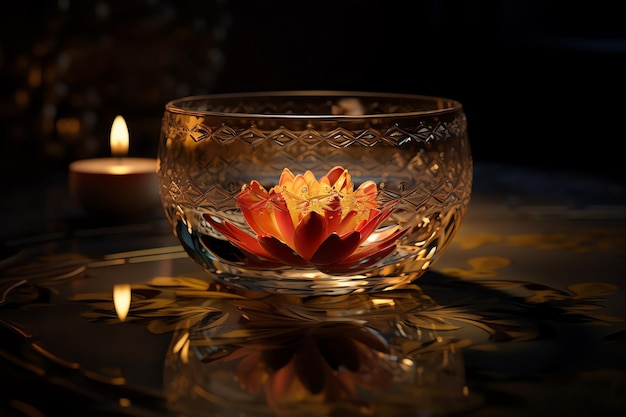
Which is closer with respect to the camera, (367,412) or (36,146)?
(367,412)

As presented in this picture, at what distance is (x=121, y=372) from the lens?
1.65 feet

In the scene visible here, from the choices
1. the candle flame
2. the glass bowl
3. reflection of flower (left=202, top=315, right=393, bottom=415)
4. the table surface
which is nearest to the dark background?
the candle flame

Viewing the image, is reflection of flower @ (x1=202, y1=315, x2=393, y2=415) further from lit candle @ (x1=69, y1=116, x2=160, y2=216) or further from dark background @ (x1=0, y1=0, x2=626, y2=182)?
dark background @ (x1=0, y1=0, x2=626, y2=182)

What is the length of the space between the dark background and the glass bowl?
64 centimetres

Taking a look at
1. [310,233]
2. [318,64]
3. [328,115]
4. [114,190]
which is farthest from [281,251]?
[318,64]

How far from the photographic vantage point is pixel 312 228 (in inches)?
22.5

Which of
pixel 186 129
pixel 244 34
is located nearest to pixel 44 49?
pixel 244 34

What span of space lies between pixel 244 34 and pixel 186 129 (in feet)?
2.90

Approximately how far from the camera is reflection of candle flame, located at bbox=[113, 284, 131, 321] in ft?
2.01

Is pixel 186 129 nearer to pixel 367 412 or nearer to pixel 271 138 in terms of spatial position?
pixel 271 138

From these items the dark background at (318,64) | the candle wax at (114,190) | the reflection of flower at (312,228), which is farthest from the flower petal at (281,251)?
the dark background at (318,64)

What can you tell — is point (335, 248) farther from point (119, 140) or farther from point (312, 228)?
point (119, 140)

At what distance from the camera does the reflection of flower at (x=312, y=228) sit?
0.57 m

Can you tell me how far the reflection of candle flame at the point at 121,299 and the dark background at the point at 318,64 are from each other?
1.91 feet
